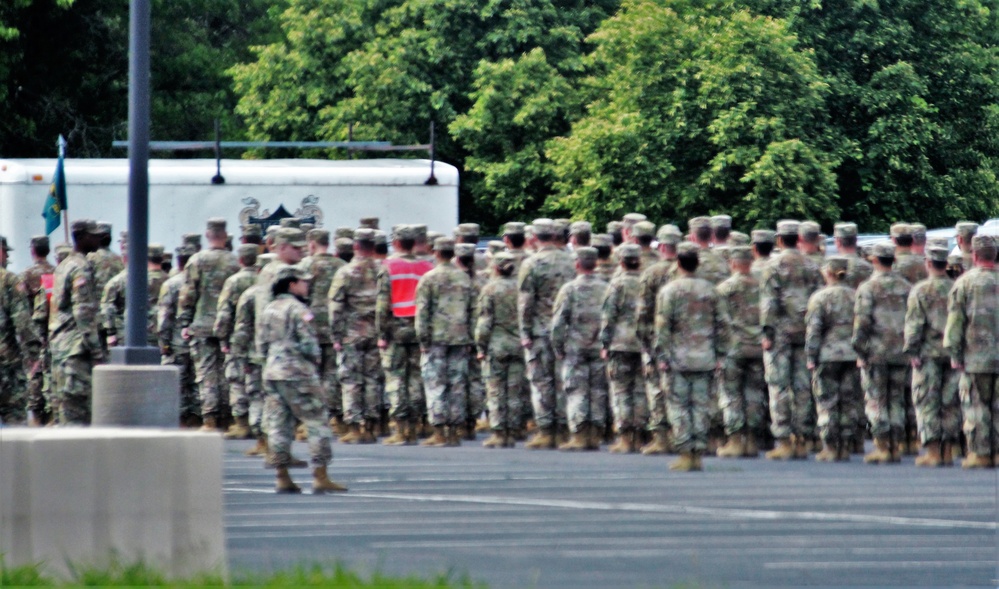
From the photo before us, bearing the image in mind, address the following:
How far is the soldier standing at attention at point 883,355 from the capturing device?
18.7 meters

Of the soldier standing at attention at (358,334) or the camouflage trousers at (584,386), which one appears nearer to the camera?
the camouflage trousers at (584,386)

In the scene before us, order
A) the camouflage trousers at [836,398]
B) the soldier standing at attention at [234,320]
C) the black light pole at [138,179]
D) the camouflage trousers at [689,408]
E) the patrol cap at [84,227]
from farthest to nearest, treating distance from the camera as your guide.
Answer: the patrol cap at [84,227] < the soldier standing at attention at [234,320] < the camouflage trousers at [836,398] < the camouflage trousers at [689,408] < the black light pole at [138,179]

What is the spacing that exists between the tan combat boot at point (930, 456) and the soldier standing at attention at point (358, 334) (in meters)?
5.87

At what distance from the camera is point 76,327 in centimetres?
2077

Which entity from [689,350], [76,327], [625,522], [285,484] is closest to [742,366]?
[689,350]

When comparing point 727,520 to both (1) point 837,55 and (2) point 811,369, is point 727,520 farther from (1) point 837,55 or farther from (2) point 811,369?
(1) point 837,55

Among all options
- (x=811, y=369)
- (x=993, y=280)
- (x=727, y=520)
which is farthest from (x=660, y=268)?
(x=727, y=520)

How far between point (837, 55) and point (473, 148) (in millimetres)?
9000

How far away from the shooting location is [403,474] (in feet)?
58.5

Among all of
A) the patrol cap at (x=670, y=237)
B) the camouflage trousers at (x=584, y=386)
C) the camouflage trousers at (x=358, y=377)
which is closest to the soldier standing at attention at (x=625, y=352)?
the camouflage trousers at (x=584, y=386)

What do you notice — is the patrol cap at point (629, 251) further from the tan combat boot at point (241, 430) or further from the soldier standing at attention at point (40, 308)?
the soldier standing at attention at point (40, 308)

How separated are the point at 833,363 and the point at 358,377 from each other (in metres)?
5.23

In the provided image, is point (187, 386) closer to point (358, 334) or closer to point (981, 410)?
point (358, 334)

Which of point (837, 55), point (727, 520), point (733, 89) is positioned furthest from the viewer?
point (837, 55)
